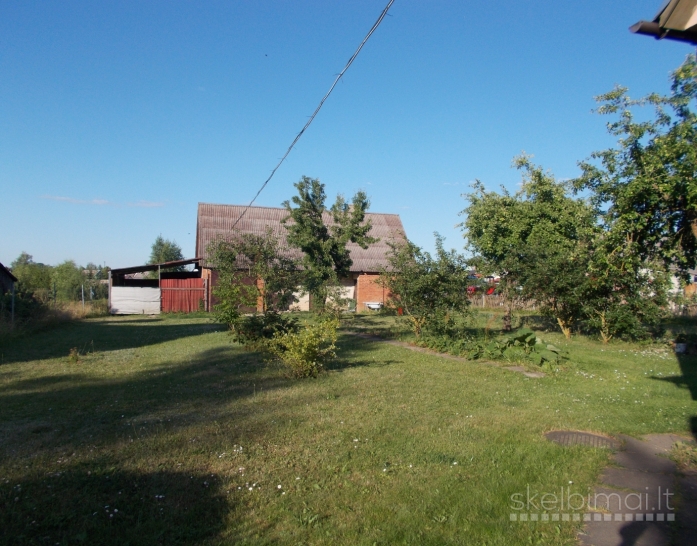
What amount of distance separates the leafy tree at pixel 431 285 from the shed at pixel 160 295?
19.0m

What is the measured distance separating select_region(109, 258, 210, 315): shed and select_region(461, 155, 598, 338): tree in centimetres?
1712

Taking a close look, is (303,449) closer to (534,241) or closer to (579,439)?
(579,439)

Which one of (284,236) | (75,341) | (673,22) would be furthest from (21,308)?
(673,22)

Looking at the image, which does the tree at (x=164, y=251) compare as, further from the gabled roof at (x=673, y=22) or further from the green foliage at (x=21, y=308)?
the gabled roof at (x=673, y=22)

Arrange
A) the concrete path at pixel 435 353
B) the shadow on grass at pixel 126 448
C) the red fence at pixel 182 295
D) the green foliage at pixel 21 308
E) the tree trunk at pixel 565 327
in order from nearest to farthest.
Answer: the shadow on grass at pixel 126 448 < the concrete path at pixel 435 353 < the tree trunk at pixel 565 327 < the green foliage at pixel 21 308 < the red fence at pixel 182 295

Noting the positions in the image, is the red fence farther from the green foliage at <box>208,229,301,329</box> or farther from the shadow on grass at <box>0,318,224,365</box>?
the green foliage at <box>208,229,301,329</box>

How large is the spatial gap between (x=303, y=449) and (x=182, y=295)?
27273mm

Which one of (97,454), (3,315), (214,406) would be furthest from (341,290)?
(97,454)

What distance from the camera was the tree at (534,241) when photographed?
15.8m

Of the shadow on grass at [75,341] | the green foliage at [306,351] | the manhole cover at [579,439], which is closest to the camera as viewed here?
the manhole cover at [579,439]

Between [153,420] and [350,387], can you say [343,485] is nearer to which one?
[153,420]

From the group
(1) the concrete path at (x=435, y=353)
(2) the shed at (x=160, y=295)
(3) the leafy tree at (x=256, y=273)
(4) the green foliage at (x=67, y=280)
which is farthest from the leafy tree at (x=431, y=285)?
(4) the green foliage at (x=67, y=280)

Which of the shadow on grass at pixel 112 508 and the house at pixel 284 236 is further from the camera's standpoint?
the house at pixel 284 236

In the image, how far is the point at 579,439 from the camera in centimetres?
580
